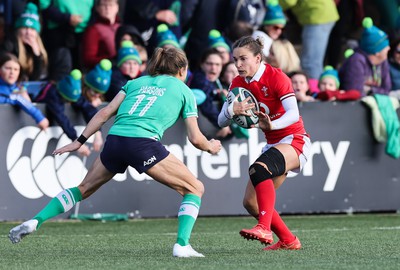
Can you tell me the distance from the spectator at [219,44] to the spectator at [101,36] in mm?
1215

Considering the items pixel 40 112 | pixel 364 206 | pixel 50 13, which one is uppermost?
pixel 50 13

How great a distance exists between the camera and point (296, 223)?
11.5 metres

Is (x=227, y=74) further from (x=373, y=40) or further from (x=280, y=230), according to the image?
(x=280, y=230)

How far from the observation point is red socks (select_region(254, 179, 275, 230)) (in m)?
8.14

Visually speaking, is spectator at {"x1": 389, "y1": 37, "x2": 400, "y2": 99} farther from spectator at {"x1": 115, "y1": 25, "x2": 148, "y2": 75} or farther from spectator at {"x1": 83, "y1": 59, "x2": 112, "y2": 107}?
spectator at {"x1": 83, "y1": 59, "x2": 112, "y2": 107}

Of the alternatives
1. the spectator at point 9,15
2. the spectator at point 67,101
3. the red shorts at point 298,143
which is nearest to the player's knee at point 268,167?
the red shorts at point 298,143

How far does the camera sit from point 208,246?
8812mm

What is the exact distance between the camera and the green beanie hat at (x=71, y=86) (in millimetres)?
11633

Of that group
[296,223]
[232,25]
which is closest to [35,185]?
[296,223]

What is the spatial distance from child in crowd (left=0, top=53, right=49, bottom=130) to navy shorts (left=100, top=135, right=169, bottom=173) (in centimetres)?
389

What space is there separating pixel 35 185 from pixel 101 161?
3856 mm

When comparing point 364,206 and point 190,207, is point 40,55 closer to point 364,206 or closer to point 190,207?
point 364,206

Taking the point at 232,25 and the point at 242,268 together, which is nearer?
the point at 242,268

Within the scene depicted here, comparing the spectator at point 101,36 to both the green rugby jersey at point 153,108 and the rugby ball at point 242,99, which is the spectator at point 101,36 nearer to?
the rugby ball at point 242,99
